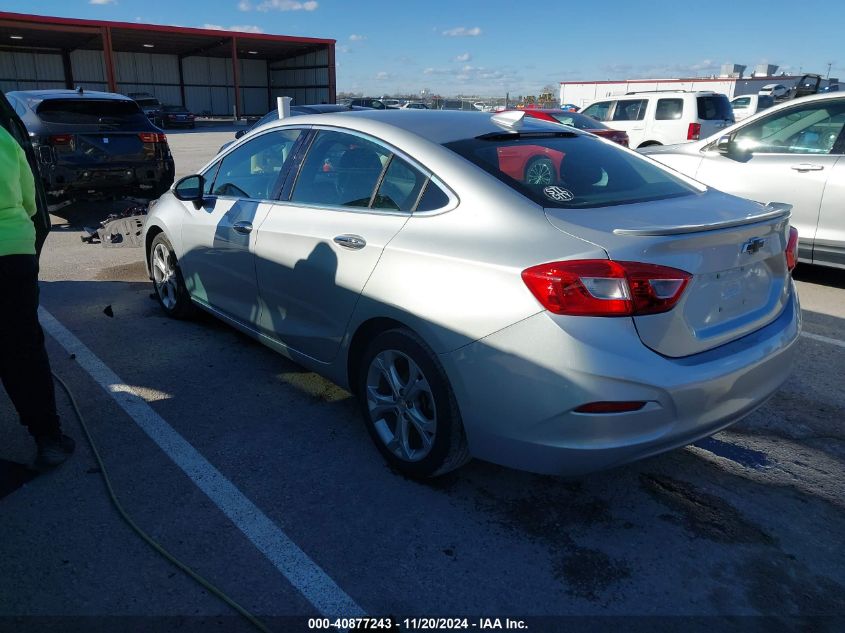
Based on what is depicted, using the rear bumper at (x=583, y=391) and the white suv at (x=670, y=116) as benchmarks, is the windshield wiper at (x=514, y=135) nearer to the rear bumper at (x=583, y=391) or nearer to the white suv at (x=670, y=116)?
the rear bumper at (x=583, y=391)

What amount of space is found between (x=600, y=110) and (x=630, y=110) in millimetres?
987

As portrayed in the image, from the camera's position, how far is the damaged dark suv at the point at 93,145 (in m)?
8.41

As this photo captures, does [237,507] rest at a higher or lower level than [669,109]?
lower

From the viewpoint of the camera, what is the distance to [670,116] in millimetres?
15086

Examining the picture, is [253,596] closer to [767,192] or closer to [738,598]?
[738,598]

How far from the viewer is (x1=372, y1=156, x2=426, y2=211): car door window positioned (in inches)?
119

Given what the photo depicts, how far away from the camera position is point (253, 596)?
2340 mm

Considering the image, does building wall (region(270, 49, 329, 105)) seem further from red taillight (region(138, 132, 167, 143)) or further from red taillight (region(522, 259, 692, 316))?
red taillight (region(522, 259, 692, 316))

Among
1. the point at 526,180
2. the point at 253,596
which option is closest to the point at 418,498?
the point at 253,596

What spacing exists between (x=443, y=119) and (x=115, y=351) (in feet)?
9.44

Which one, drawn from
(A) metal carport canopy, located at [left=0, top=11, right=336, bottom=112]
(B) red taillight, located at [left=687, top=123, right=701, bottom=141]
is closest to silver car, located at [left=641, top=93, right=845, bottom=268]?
(B) red taillight, located at [left=687, top=123, right=701, bottom=141]

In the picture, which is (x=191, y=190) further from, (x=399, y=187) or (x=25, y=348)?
(x=399, y=187)

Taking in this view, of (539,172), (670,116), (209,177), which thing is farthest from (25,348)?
Result: (670,116)

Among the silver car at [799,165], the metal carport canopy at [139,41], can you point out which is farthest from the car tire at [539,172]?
the metal carport canopy at [139,41]
